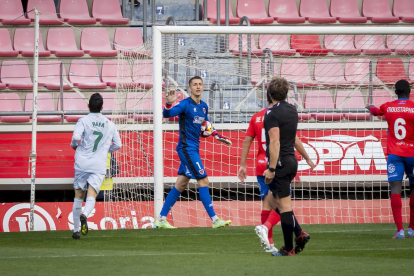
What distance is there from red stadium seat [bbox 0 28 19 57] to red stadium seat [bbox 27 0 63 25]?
0.72 metres

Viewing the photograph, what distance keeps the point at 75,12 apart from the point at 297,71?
5.54 m

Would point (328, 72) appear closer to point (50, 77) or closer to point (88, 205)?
point (50, 77)

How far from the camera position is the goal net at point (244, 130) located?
37.2 feet

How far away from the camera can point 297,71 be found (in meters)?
13.9

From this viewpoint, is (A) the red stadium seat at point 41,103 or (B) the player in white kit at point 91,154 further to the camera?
(A) the red stadium seat at point 41,103

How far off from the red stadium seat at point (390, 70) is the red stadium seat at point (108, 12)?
5.96m

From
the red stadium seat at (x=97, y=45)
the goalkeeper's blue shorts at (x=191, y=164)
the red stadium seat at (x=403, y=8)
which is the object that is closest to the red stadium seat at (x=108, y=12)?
the red stadium seat at (x=97, y=45)

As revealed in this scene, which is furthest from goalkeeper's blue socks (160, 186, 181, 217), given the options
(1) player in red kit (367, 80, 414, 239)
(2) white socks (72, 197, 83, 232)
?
(1) player in red kit (367, 80, 414, 239)

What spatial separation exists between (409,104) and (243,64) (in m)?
5.46

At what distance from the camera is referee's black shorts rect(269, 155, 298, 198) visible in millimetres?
5770

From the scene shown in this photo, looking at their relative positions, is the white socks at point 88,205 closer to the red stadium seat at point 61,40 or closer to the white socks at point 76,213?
the white socks at point 76,213

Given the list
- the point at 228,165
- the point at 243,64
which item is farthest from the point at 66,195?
the point at 243,64

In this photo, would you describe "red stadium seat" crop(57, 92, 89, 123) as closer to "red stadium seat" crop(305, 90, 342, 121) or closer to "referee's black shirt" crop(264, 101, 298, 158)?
"red stadium seat" crop(305, 90, 342, 121)

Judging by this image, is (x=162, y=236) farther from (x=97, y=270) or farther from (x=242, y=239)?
(x=97, y=270)
